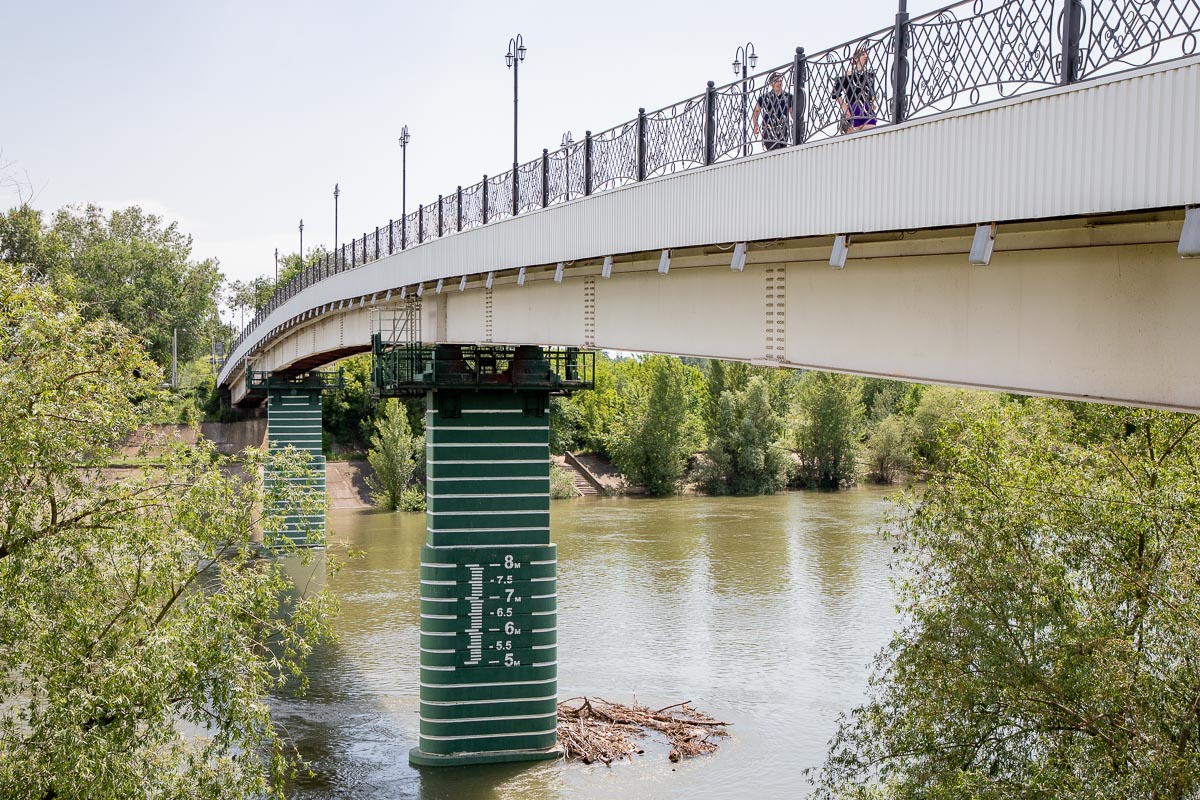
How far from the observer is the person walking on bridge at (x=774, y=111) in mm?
11078

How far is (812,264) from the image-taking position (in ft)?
36.7

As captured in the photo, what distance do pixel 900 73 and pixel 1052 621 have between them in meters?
5.07

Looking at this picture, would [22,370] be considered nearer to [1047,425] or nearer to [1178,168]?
[1178,168]

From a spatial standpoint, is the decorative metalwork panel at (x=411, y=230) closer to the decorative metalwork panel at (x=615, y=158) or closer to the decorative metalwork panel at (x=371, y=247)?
the decorative metalwork panel at (x=371, y=247)

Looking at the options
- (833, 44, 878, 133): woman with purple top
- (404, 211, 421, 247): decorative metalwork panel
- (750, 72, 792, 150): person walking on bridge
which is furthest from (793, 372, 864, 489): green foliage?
(833, 44, 878, 133): woman with purple top

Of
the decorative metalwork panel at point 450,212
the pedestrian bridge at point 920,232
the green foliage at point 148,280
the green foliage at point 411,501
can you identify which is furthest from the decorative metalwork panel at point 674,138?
the green foliage at point 148,280

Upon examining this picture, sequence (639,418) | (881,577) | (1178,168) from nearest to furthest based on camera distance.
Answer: (1178,168) → (881,577) → (639,418)

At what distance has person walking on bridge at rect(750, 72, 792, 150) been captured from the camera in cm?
1108

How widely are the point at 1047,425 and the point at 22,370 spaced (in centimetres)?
1017

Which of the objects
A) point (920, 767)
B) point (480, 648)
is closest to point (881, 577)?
point (480, 648)

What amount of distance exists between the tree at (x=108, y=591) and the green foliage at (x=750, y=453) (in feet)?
174

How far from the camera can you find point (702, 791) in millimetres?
18125

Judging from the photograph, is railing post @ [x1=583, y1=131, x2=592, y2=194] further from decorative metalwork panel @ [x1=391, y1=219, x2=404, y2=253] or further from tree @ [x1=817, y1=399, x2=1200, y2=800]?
decorative metalwork panel @ [x1=391, y1=219, x2=404, y2=253]

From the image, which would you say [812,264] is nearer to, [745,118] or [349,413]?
[745,118]
